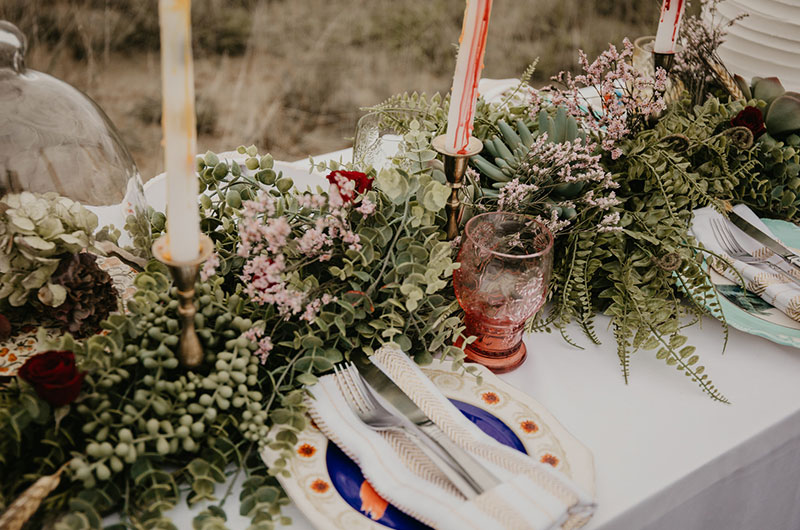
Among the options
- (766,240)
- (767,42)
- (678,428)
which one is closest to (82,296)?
(678,428)

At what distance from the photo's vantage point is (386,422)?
2.48ft

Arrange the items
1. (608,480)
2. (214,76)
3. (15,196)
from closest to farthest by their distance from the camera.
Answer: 1. (608,480)
2. (15,196)
3. (214,76)

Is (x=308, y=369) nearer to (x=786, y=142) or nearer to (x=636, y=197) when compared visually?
(x=636, y=197)

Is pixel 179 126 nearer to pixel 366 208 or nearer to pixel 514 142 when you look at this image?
pixel 366 208

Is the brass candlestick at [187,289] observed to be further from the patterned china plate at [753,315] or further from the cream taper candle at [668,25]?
the cream taper candle at [668,25]

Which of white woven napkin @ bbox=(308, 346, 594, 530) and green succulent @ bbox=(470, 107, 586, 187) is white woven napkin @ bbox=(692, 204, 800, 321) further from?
white woven napkin @ bbox=(308, 346, 594, 530)

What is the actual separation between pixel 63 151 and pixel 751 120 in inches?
A: 41.6

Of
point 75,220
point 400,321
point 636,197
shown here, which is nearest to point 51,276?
point 75,220

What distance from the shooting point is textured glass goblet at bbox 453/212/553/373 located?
838 mm

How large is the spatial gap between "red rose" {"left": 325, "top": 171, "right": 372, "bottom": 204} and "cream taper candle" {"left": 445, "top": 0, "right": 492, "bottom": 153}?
0.11 meters

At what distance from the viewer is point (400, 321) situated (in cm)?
81

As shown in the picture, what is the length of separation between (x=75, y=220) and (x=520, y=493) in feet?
2.01

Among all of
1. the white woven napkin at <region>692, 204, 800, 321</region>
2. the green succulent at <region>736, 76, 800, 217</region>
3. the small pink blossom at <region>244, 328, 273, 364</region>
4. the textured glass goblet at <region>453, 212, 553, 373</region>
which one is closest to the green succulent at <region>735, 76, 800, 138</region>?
the green succulent at <region>736, 76, 800, 217</region>

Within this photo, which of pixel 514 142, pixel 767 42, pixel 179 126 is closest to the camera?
pixel 179 126
